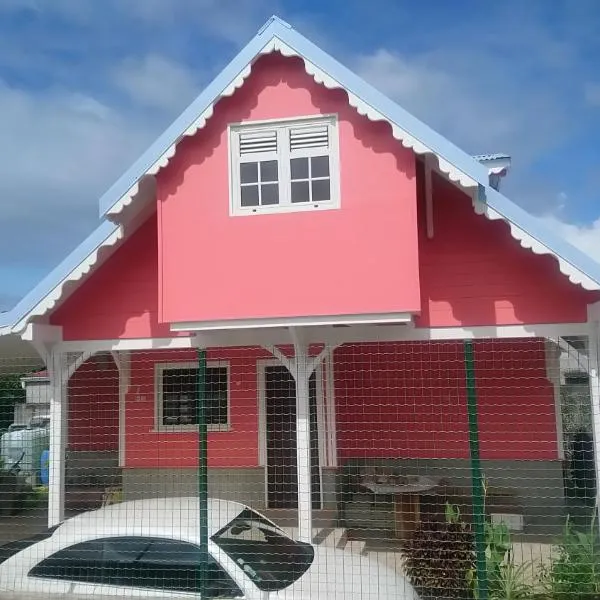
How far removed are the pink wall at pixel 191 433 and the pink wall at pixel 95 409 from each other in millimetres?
428

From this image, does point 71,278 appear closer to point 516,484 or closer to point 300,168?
point 300,168

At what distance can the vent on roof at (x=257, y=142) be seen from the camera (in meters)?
8.20

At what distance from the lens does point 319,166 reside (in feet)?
26.7

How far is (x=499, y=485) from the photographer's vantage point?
1005 cm

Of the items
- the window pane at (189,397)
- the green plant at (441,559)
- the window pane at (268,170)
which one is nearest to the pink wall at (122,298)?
the window pane at (268,170)

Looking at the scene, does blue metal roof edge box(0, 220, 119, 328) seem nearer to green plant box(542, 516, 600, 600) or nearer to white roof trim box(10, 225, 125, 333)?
white roof trim box(10, 225, 125, 333)

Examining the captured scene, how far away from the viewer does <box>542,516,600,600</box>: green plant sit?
5938 mm

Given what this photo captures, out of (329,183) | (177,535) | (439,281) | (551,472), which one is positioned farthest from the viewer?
(551,472)

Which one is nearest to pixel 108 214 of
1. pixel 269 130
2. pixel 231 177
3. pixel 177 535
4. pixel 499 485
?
pixel 231 177

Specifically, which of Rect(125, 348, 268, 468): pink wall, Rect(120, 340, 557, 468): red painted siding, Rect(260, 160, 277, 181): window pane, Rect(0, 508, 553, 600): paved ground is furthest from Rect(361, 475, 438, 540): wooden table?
Rect(260, 160, 277, 181): window pane

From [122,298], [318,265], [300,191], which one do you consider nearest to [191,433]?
[122,298]

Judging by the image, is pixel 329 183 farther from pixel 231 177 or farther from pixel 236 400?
pixel 236 400

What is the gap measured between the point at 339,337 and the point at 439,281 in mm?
1434

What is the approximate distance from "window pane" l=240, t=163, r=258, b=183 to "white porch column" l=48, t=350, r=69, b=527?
12.1ft
